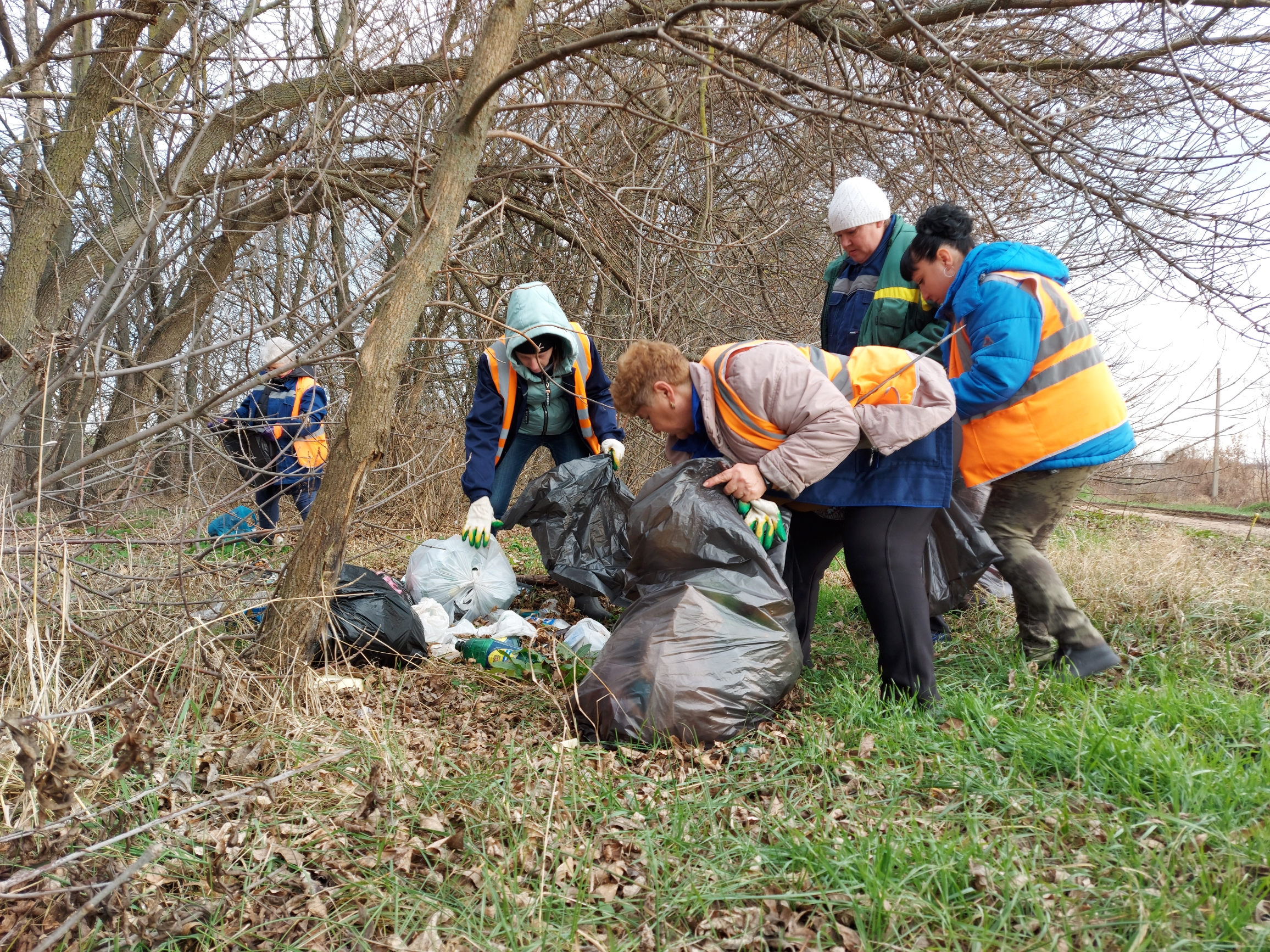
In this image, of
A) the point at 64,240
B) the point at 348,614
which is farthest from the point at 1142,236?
the point at 64,240

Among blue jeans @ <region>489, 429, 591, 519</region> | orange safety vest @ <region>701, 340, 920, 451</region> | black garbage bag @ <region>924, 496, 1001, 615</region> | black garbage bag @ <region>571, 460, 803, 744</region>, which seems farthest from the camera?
blue jeans @ <region>489, 429, 591, 519</region>

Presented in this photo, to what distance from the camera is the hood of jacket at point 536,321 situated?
354 centimetres

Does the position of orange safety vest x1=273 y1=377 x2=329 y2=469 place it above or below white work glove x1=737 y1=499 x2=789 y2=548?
above

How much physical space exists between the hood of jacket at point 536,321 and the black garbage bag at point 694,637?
4.07 ft

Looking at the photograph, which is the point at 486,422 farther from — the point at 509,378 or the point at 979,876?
the point at 979,876

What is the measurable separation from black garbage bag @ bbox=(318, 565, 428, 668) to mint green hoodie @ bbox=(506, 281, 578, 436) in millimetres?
1109

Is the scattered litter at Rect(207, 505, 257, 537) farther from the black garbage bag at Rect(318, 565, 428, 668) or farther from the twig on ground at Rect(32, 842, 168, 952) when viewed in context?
the twig on ground at Rect(32, 842, 168, 952)

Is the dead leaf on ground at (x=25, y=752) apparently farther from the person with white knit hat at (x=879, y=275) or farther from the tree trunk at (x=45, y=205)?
the tree trunk at (x=45, y=205)

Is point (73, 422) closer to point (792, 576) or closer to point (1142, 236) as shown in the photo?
point (792, 576)

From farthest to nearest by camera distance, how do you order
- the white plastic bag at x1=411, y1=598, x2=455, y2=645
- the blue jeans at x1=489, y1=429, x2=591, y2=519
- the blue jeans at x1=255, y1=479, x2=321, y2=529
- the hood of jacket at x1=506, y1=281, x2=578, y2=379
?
the blue jeans at x1=255, y1=479, x2=321, y2=529
the blue jeans at x1=489, y1=429, x2=591, y2=519
the hood of jacket at x1=506, y1=281, x2=578, y2=379
the white plastic bag at x1=411, y1=598, x2=455, y2=645

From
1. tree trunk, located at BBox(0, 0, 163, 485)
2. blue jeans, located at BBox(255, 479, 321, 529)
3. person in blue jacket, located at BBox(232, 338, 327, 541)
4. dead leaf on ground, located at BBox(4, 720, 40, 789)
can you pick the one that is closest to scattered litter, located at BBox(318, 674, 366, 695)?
dead leaf on ground, located at BBox(4, 720, 40, 789)

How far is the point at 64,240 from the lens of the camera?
24.6ft

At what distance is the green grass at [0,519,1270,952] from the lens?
1.52 m

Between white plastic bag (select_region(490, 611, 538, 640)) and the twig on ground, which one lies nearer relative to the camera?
the twig on ground
